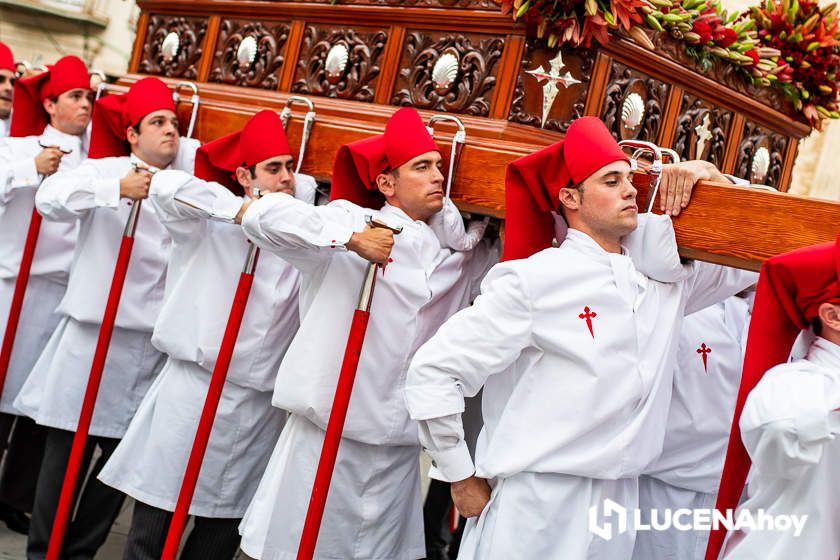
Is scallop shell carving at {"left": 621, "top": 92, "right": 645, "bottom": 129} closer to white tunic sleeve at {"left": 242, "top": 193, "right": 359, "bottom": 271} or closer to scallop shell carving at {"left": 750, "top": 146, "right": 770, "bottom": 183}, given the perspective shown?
scallop shell carving at {"left": 750, "top": 146, "right": 770, "bottom": 183}

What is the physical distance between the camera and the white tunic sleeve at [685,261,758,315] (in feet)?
11.3

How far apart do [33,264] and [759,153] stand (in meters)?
3.75

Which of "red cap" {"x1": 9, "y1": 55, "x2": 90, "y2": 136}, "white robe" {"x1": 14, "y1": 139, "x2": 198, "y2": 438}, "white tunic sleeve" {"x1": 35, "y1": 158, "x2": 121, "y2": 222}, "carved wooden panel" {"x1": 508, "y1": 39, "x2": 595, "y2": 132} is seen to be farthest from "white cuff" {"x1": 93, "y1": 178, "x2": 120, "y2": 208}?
"carved wooden panel" {"x1": 508, "y1": 39, "x2": 595, "y2": 132}

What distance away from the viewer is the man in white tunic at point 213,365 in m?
4.42

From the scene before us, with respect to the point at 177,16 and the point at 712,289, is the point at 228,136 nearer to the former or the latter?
the point at 177,16

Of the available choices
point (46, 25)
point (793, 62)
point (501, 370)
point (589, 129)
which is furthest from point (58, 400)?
point (46, 25)

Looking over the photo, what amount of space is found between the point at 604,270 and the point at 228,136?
2.03m

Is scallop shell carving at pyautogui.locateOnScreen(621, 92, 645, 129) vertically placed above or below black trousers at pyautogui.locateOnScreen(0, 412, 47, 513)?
above

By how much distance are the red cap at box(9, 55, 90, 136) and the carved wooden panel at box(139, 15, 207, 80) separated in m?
0.37

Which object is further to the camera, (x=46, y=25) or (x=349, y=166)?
(x=46, y=25)

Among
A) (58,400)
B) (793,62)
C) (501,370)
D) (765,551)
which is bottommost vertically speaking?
(58,400)

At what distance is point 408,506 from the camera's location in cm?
414

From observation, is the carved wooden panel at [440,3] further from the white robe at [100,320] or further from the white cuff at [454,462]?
the white cuff at [454,462]

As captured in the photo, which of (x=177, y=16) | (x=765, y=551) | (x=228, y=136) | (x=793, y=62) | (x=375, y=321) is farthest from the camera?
(x=177, y=16)
